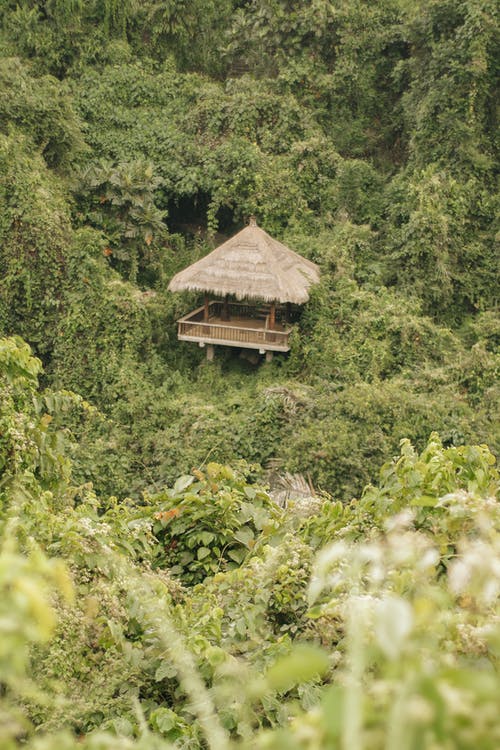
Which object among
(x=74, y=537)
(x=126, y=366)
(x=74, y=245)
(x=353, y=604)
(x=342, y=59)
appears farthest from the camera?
(x=342, y=59)

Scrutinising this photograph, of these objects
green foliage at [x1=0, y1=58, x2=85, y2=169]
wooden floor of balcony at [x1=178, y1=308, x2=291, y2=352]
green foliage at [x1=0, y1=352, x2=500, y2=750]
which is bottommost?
wooden floor of balcony at [x1=178, y1=308, x2=291, y2=352]

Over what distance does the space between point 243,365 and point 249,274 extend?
61.2 inches

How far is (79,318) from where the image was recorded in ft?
37.4

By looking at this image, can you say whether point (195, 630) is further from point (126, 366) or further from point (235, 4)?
point (235, 4)

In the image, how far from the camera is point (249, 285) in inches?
434

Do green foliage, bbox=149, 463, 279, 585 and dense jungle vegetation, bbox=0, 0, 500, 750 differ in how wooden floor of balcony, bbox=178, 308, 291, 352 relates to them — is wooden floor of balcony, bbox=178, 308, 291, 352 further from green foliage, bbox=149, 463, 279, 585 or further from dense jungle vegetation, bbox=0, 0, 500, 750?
green foliage, bbox=149, 463, 279, 585

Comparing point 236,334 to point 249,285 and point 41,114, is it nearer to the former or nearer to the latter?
point 249,285

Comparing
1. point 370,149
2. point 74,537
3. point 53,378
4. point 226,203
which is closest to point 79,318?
point 53,378

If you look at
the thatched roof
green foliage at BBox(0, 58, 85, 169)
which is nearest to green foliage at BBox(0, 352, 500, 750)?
the thatched roof

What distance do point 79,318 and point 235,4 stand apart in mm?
8755

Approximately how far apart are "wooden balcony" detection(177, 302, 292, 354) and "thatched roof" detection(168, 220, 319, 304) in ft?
1.70

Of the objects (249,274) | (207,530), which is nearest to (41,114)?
(249,274)

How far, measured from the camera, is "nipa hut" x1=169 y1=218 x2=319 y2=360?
36.1 ft

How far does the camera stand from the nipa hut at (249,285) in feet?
36.1
